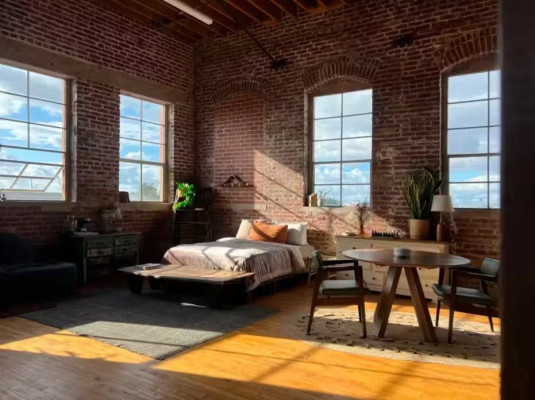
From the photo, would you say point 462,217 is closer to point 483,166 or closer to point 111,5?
point 483,166

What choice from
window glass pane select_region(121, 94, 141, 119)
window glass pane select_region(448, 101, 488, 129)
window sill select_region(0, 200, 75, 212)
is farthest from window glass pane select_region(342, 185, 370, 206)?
window sill select_region(0, 200, 75, 212)

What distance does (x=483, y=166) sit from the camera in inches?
237

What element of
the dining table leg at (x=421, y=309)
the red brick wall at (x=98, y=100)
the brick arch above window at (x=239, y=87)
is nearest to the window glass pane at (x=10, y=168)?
the red brick wall at (x=98, y=100)

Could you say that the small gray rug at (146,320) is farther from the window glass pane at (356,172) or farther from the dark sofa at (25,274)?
the window glass pane at (356,172)

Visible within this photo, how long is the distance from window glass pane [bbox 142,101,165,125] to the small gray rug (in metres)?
3.91

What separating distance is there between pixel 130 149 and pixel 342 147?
13.2ft

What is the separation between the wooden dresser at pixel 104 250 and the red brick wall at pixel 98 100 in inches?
19.4

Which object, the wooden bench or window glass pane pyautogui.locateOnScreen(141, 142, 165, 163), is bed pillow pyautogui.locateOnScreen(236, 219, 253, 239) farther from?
window glass pane pyautogui.locateOnScreen(141, 142, 165, 163)

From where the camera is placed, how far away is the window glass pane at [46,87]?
20.9 feet

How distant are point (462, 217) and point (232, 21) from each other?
218 inches

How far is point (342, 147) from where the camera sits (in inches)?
283

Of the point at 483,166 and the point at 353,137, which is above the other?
the point at 353,137

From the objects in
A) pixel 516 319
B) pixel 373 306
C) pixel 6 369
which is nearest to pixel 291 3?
pixel 373 306

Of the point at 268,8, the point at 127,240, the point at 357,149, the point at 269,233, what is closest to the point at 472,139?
the point at 357,149
